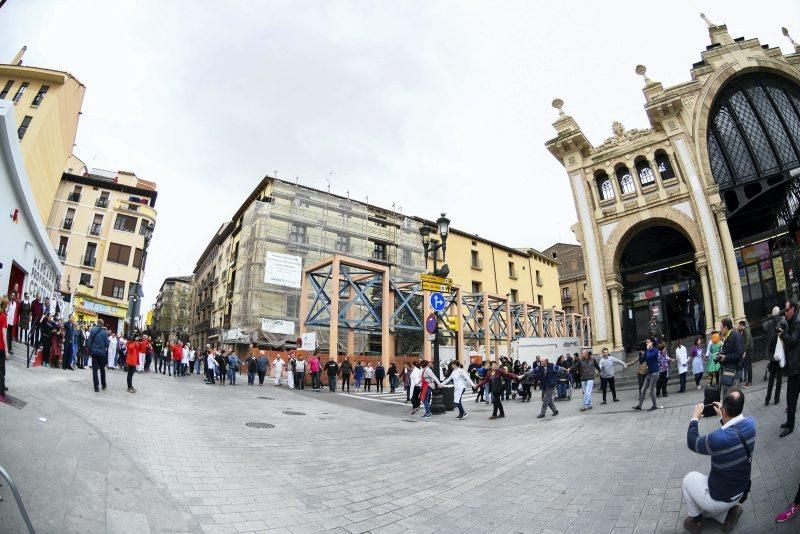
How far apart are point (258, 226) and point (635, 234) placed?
2658cm

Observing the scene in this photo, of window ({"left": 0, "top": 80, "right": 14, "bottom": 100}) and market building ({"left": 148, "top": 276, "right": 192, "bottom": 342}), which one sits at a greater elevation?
window ({"left": 0, "top": 80, "right": 14, "bottom": 100})

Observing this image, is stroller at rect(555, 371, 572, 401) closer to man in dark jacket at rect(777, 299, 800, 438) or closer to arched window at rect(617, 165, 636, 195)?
man in dark jacket at rect(777, 299, 800, 438)

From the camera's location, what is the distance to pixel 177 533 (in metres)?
3.22

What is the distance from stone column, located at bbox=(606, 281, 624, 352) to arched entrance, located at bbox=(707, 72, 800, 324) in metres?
4.92

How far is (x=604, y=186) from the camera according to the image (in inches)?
832

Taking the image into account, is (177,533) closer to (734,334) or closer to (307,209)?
(734,334)

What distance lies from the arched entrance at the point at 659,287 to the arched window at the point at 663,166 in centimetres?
256

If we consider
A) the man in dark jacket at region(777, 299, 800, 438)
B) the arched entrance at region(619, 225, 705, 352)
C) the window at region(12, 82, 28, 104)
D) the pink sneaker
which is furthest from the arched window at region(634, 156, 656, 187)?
the window at region(12, 82, 28, 104)

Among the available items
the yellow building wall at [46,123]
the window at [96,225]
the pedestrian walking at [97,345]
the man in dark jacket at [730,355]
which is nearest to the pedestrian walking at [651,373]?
the man in dark jacket at [730,355]

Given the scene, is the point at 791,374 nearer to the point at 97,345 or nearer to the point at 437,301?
the point at 437,301

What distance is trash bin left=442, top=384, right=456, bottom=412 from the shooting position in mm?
13164

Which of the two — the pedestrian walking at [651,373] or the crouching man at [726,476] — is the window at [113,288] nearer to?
the pedestrian walking at [651,373]

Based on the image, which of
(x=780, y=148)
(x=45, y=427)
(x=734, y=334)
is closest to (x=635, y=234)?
(x=780, y=148)

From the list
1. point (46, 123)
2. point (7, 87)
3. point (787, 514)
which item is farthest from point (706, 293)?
point (7, 87)
